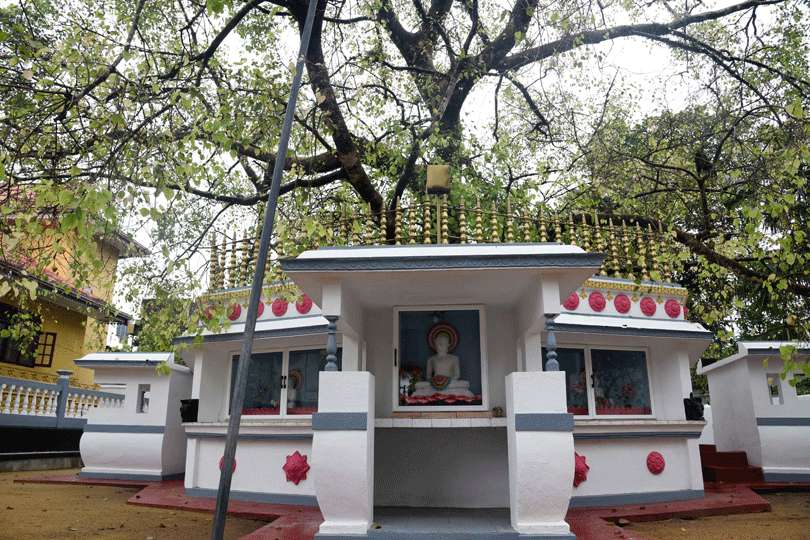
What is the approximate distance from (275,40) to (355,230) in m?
5.71

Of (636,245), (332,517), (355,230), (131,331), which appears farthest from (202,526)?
(131,331)

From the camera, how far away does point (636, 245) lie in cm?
983

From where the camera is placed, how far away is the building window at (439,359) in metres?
6.88

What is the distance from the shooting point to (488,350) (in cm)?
730

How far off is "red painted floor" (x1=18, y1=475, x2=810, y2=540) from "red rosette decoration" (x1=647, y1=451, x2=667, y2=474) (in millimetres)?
465

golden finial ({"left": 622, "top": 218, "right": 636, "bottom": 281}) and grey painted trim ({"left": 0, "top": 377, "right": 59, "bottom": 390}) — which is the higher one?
golden finial ({"left": 622, "top": 218, "right": 636, "bottom": 281})

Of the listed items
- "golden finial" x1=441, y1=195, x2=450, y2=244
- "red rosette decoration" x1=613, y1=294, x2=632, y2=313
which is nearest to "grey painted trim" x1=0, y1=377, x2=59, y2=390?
"golden finial" x1=441, y1=195, x2=450, y2=244

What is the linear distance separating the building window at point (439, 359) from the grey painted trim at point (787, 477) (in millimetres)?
6649

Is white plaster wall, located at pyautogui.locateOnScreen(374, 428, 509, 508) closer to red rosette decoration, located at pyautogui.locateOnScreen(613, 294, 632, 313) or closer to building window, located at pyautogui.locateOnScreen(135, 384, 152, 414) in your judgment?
red rosette decoration, located at pyautogui.locateOnScreen(613, 294, 632, 313)

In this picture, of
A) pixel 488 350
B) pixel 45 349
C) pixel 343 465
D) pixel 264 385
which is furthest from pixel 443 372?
pixel 45 349

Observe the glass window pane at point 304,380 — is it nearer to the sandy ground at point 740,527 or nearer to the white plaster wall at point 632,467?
the white plaster wall at point 632,467

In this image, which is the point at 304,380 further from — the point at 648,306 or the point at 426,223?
the point at 648,306

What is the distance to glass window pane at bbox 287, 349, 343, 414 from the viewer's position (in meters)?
8.63

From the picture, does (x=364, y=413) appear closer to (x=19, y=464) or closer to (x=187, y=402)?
(x=187, y=402)
